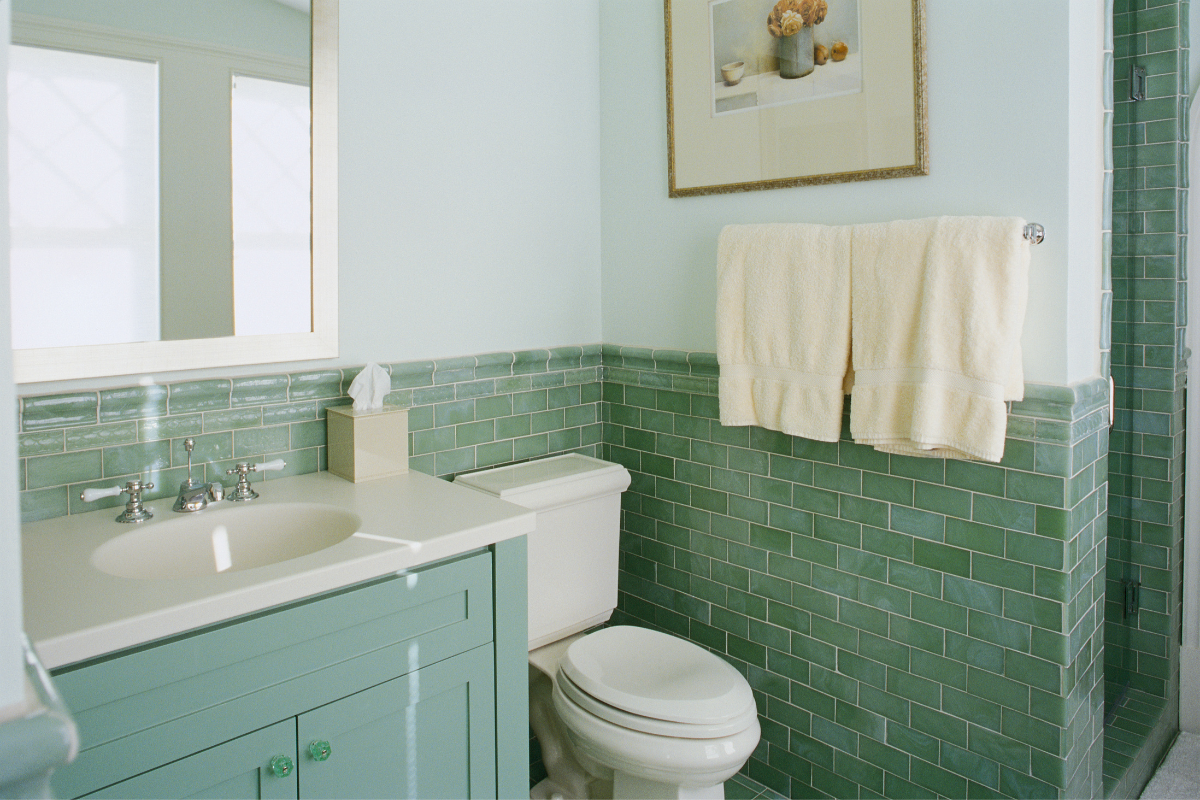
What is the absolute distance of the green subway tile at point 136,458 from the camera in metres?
1.59

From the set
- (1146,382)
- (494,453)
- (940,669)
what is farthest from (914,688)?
(494,453)

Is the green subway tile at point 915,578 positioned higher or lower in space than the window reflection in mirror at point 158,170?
lower

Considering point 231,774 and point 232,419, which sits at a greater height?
point 232,419

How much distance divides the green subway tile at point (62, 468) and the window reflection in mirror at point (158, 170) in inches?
8.5

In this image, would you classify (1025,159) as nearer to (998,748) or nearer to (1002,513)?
(1002,513)

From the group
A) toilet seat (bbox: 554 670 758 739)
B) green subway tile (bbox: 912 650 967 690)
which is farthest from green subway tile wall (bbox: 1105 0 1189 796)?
toilet seat (bbox: 554 670 758 739)

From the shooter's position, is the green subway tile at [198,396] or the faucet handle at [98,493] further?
the green subway tile at [198,396]

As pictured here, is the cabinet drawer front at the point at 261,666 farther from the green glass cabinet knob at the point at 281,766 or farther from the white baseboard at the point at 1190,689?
the white baseboard at the point at 1190,689

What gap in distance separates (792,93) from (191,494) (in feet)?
5.26

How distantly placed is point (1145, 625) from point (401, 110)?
2442 millimetres

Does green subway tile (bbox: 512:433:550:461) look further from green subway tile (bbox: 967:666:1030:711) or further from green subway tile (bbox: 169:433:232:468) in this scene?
green subway tile (bbox: 967:666:1030:711)

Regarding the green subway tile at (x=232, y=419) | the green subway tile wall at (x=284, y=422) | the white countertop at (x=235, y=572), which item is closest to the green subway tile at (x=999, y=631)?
the white countertop at (x=235, y=572)

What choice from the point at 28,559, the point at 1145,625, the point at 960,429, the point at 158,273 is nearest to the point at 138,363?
the point at 158,273

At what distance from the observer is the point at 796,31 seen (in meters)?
1.91
